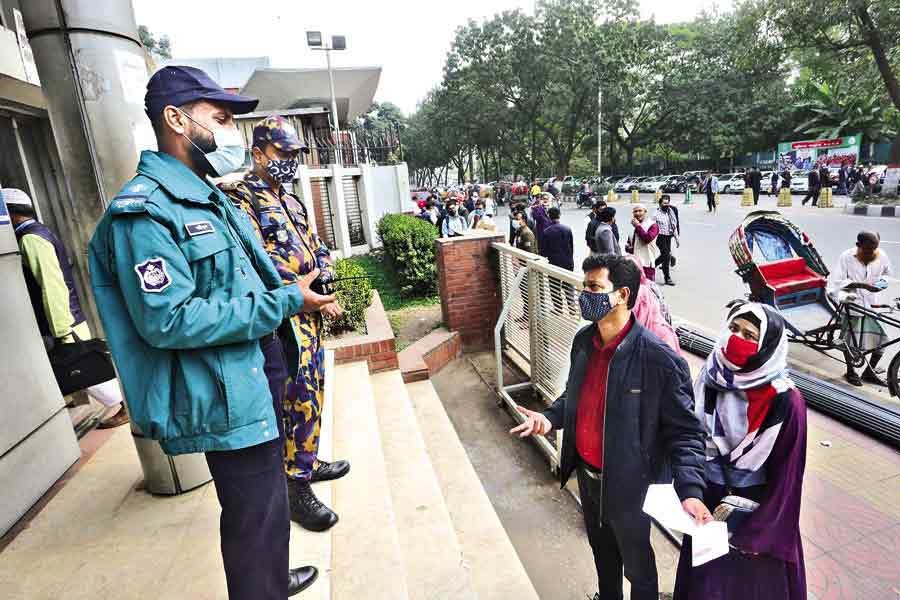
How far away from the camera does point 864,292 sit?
4.97m

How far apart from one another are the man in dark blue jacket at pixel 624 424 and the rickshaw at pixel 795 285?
13.0ft

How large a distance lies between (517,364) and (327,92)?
16.8 m

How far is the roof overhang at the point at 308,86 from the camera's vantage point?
16297 millimetres

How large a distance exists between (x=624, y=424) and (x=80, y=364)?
323 cm

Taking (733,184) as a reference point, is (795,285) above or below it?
above

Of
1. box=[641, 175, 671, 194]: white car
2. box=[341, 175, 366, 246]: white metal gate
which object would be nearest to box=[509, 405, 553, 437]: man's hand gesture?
box=[341, 175, 366, 246]: white metal gate

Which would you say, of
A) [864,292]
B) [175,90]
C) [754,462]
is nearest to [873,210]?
[864,292]

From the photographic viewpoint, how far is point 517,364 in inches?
217

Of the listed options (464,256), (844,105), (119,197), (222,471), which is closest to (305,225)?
(119,197)

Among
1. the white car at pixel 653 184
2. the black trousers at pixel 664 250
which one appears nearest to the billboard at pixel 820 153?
the white car at pixel 653 184

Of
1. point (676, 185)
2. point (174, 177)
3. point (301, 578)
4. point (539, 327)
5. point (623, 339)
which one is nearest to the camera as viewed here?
point (174, 177)

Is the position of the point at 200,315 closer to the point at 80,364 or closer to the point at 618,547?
the point at 618,547

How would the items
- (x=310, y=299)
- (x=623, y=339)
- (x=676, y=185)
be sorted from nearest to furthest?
(x=310, y=299)
(x=623, y=339)
(x=676, y=185)

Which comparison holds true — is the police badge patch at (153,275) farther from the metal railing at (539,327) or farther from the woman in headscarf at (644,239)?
the woman in headscarf at (644,239)
